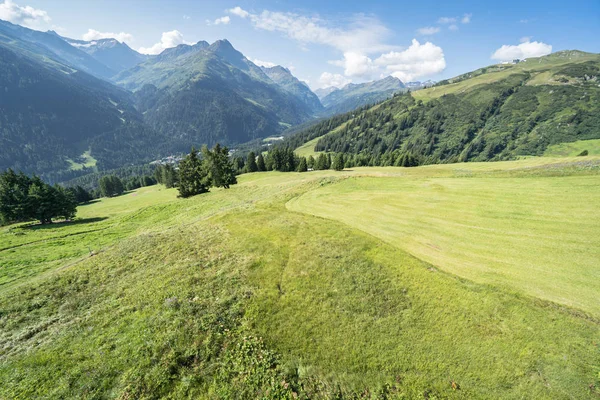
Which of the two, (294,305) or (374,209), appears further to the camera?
(374,209)

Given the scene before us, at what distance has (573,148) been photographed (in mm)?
174750

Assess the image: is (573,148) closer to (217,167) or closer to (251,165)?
(251,165)

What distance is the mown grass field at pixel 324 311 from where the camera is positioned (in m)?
9.64

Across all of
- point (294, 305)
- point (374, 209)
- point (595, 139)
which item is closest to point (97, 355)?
point (294, 305)

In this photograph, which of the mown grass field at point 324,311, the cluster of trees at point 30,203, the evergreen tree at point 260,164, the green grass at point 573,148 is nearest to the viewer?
the mown grass field at point 324,311

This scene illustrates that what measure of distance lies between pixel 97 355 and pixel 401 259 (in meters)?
18.0

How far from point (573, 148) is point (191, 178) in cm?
25885

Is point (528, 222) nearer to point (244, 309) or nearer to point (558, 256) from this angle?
point (558, 256)

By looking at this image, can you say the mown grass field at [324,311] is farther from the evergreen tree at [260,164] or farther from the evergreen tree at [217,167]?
the evergreen tree at [260,164]

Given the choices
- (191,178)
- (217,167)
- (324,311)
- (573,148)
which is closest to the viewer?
(324,311)

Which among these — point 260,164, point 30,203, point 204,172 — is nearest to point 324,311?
point 30,203

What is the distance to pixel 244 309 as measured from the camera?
13.1 meters

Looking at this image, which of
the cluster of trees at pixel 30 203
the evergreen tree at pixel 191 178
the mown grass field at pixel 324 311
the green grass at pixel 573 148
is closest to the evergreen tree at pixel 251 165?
the evergreen tree at pixel 191 178

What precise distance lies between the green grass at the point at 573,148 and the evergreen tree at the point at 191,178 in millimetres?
242623
